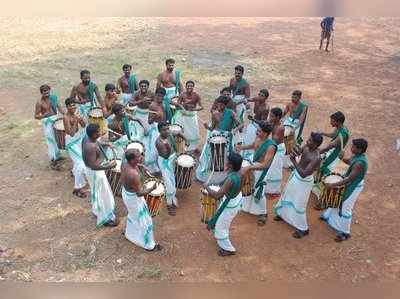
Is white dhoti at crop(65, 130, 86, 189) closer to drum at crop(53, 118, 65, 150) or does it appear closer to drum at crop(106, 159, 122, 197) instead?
drum at crop(53, 118, 65, 150)

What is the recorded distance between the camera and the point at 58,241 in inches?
314

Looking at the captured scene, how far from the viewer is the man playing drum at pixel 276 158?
828 cm

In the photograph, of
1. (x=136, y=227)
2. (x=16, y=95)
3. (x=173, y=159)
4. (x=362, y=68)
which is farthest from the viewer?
(x=362, y=68)

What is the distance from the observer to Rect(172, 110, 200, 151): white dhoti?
33.7ft

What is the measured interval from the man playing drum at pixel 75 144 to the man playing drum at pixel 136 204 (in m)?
1.79

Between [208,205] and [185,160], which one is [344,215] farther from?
[185,160]

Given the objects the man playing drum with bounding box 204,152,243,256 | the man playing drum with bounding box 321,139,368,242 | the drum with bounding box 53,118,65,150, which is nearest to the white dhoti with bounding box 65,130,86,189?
the drum with bounding box 53,118,65,150

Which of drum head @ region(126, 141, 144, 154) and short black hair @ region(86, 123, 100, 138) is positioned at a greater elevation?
short black hair @ region(86, 123, 100, 138)

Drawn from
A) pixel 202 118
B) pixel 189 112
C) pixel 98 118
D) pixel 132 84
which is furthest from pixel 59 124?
pixel 202 118

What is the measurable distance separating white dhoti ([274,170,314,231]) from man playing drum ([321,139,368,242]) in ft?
1.31

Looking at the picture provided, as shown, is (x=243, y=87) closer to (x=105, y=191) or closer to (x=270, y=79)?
(x=105, y=191)
